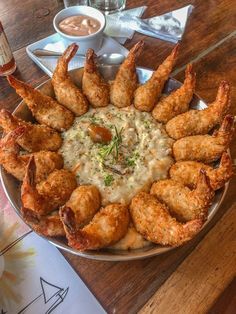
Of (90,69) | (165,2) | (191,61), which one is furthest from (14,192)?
(165,2)

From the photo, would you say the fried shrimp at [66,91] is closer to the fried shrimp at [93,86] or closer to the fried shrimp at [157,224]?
the fried shrimp at [93,86]

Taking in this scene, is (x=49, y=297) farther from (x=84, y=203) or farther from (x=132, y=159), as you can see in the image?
(x=132, y=159)

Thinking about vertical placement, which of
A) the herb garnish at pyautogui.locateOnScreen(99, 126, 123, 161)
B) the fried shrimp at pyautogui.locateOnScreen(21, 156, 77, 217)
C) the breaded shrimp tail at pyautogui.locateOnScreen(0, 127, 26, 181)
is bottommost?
the herb garnish at pyautogui.locateOnScreen(99, 126, 123, 161)

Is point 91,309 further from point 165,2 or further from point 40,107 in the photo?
point 165,2

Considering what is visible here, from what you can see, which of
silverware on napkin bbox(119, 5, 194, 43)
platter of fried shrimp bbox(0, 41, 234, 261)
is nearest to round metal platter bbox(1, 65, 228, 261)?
platter of fried shrimp bbox(0, 41, 234, 261)

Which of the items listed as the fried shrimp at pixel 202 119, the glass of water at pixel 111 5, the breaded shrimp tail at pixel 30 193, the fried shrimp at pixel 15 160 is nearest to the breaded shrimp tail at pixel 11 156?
the fried shrimp at pixel 15 160

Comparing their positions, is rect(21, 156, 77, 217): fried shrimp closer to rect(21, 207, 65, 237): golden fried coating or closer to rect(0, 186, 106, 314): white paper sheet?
rect(21, 207, 65, 237): golden fried coating
